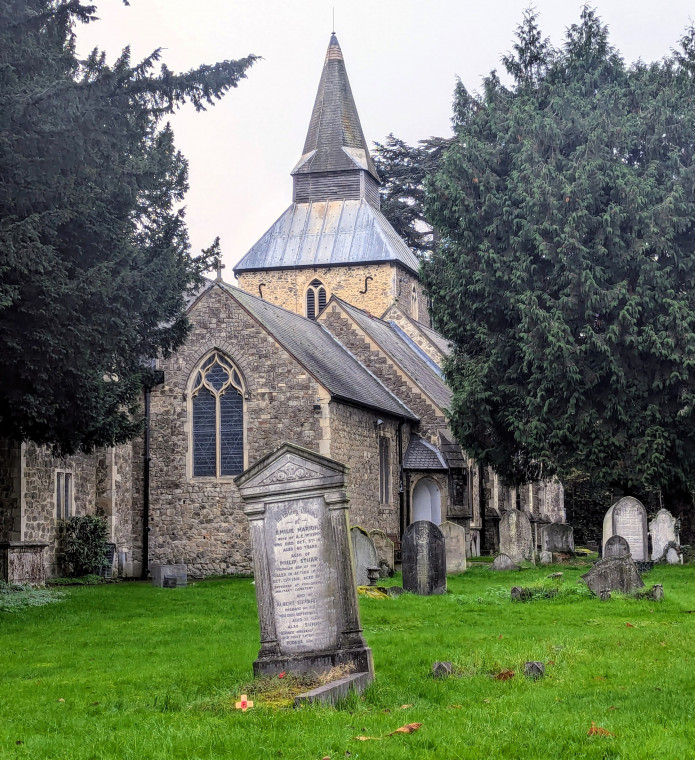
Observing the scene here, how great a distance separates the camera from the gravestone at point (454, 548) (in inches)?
835

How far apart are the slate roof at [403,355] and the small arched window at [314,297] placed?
5.11m

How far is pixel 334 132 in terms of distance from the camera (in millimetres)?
45406

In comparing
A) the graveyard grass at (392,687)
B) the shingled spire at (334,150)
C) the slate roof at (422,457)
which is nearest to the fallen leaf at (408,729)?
the graveyard grass at (392,687)

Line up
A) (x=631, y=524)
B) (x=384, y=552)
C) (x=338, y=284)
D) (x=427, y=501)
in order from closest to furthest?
(x=384, y=552) → (x=631, y=524) → (x=427, y=501) → (x=338, y=284)

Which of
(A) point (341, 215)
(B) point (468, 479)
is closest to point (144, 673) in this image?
(B) point (468, 479)

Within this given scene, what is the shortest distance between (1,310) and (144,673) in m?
6.59

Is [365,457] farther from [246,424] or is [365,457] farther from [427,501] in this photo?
[427,501]

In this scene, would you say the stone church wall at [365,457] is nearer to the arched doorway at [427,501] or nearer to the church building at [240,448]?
the church building at [240,448]

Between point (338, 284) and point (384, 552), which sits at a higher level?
point (338, 284)

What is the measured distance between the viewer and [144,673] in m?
9.48

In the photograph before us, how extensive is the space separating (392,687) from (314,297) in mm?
35312

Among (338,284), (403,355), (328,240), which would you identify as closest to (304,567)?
(403,355)

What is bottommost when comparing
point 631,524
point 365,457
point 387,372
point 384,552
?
point 384,552

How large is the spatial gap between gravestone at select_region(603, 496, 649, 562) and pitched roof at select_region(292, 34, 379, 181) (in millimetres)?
25679
